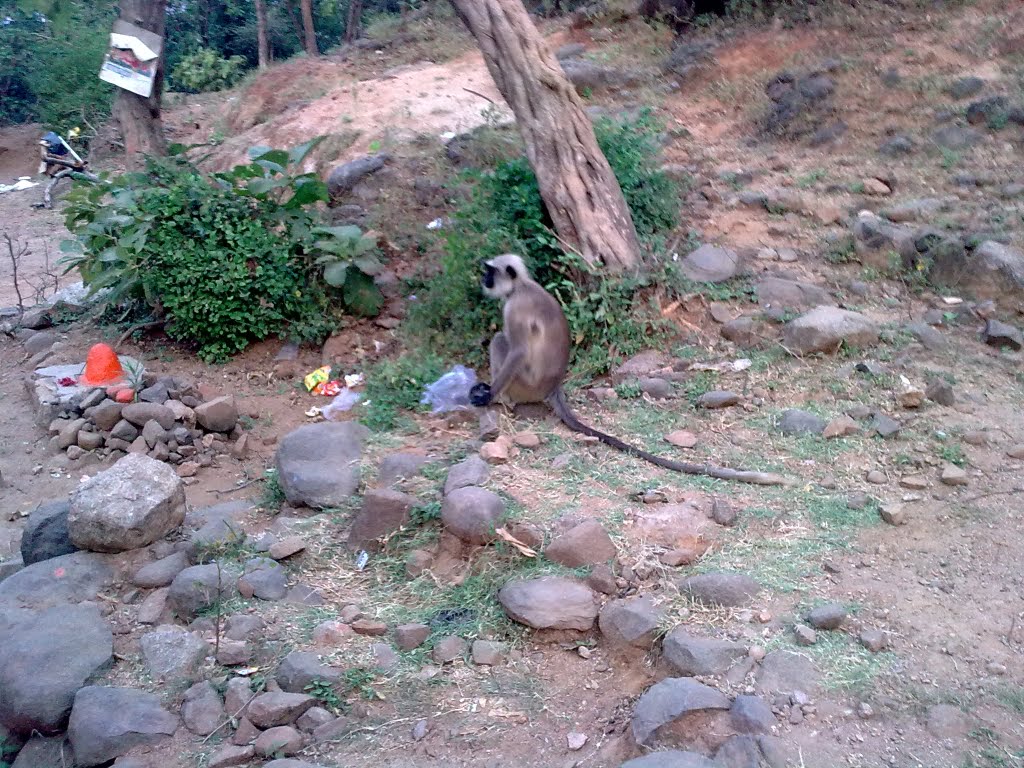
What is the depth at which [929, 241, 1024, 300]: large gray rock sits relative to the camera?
229 inches

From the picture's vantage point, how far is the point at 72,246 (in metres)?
7.11

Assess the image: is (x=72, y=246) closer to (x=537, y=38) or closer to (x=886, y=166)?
(x=537, y=38)

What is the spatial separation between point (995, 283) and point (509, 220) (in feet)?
10.3

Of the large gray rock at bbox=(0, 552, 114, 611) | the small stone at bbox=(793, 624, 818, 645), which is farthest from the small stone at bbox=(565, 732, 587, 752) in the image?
the large gray rock at bbox=(0, 552, 114, 611)

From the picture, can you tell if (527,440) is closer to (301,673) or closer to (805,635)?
(301,673)

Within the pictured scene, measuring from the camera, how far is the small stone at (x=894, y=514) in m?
4.07

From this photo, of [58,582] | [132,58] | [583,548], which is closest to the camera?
[583,548]

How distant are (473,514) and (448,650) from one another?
26.4 inches

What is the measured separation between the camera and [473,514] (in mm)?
4152

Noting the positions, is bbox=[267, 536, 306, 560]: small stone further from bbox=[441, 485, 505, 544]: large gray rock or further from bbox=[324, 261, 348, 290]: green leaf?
bbox=[324, 261, 348, 290]: green leaf

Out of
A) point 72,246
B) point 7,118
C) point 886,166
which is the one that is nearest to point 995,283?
point 886,166

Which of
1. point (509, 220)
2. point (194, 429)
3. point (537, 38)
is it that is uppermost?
point (537, 38)

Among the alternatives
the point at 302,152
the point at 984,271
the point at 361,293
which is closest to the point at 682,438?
the point at 984,271

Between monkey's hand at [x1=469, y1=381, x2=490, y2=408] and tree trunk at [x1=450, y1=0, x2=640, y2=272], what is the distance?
46.8 inches
